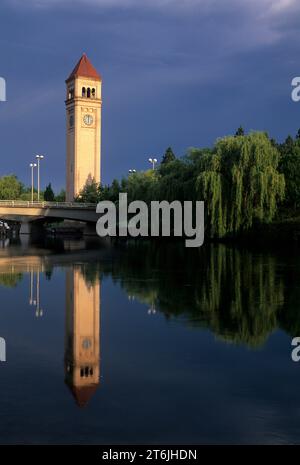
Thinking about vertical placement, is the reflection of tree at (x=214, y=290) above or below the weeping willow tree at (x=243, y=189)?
below

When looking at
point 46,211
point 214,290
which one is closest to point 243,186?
point 214,290

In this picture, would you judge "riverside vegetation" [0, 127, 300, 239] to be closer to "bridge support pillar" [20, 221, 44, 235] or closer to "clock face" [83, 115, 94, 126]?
"bridge support pillar" [20, 221, 44, 235]

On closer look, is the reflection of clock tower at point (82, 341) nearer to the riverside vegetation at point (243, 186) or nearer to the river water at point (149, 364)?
the river water at point (149, 364)

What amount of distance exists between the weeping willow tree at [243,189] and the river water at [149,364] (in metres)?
21.5

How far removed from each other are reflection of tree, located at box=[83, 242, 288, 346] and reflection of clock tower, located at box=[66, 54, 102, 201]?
214 feet

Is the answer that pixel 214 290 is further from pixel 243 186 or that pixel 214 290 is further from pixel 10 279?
pixel 243 186

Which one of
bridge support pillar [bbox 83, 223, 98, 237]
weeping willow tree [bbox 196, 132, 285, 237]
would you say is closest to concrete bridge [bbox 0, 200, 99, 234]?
bridge support pillar [bbox 83, 223, 98, 237]

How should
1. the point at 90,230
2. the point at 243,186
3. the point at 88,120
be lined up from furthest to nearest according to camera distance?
the point at 88,120
the point at 90,230
the point at 243,186

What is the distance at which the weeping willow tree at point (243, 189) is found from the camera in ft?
124

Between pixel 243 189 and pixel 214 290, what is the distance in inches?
914

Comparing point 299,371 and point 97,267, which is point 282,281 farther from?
point 299,371

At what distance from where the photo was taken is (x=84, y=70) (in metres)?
91.7

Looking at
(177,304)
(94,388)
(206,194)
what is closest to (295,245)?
(206,194)

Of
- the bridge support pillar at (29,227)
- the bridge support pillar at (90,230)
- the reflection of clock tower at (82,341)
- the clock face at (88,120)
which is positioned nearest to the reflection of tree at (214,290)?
the reflection of clock tower at (82,341)
